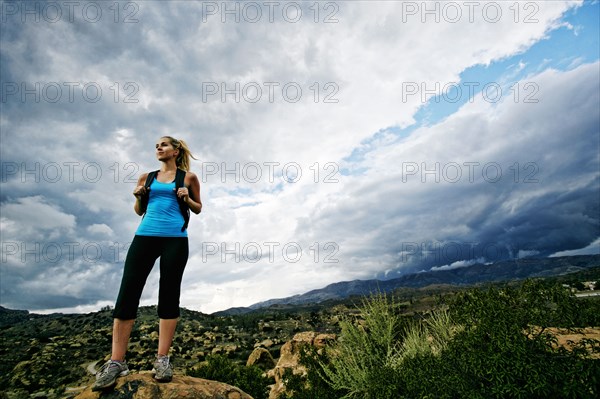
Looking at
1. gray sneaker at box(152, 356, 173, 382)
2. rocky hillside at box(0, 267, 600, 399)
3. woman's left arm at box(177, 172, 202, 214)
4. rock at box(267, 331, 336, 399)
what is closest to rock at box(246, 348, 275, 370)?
rocky hillside at box(0, 267, 600, 399)

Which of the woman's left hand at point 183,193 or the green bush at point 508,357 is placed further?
the green bush at point 508,357

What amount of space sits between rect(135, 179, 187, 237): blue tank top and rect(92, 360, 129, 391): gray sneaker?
1.56 metres

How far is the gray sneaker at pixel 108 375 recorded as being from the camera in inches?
148

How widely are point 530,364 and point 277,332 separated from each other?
167 ft

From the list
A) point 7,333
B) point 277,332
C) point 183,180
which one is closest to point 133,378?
Result: point 183,180

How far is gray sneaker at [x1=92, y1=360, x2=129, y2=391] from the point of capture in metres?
3.76

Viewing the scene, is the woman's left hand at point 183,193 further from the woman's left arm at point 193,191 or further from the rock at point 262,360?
the rock at point 262,360

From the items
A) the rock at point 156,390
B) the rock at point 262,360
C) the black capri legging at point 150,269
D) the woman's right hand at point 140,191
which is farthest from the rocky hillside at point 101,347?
the woman's right hand at point 140,191

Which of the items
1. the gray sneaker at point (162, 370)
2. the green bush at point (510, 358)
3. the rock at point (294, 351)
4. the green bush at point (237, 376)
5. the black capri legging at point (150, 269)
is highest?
the black capri legging at point (150, 269)

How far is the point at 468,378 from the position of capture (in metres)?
6.75

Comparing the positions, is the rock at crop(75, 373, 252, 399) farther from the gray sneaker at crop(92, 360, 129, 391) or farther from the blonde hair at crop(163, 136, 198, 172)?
the blonde hair at crop(163, 136, 198, 172)

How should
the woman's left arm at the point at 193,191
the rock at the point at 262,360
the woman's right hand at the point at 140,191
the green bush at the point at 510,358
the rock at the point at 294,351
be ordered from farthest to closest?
the rock at the point at 262,360
the rock at the point at 294,351
the green bush at the point at 510,358
the woman's left arm at the point at 193,191
the woman's right hand at the point at 140,191

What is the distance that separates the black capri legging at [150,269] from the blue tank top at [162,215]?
0.25ft

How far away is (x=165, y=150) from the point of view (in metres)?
4.48
